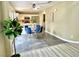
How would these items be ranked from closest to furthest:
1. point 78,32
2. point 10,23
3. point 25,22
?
point 10,23 < point 25,22 < point 78,32

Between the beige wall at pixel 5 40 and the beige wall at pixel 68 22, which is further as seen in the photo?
the beige wall at pixel 68 22

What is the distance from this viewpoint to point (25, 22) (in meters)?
2.54

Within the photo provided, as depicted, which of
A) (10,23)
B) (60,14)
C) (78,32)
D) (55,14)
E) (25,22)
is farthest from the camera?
(55,14)

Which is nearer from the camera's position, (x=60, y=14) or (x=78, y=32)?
(x=78, y=32)

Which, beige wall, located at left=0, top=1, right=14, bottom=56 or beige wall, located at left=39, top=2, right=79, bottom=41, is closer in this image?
beige wall, located at left=0, top=1, right=14, bottom=56

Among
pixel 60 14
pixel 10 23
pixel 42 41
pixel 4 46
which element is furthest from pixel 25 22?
pixel 60 14

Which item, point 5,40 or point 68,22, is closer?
point 5,40

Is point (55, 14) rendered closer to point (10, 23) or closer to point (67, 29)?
point (67, 29)

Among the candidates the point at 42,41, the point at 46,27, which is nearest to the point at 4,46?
the point at 42,41

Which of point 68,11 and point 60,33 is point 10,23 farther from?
point 68,11

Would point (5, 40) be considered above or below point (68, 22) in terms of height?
below

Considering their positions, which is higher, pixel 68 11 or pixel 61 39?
pixel 68 11

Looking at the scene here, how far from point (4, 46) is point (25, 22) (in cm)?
75

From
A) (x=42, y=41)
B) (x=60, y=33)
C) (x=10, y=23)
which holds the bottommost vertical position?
(x=42, y=41)
